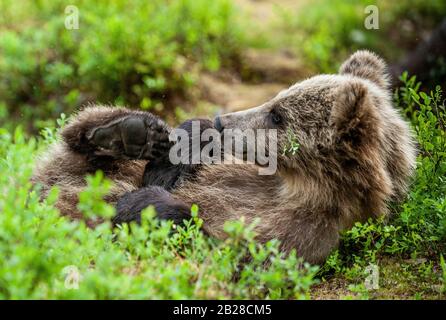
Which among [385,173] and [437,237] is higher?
[385,173]

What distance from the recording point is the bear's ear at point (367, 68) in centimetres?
605

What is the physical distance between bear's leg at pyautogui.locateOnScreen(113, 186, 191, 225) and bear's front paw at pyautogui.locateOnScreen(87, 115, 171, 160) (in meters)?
0.47

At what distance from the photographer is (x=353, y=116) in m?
4.98

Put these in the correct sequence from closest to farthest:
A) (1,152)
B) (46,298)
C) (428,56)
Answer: (46,298) → (1,152) → (428,56)

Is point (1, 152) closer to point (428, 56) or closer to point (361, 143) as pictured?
point (361, 143)

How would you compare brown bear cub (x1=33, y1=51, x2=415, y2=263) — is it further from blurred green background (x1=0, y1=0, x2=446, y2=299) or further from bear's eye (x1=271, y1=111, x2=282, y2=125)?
blurred green background (x1=0, y1=0, x2=446, y2=299)

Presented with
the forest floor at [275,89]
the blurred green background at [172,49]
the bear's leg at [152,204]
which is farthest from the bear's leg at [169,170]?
the blurred green background at [172,49]

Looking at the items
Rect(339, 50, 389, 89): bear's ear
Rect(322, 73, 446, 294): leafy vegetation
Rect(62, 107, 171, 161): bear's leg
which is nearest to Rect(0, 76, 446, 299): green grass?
Rect(322, 73, 446, 294): leafy vegetation

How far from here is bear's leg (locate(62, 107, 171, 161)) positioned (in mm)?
5648

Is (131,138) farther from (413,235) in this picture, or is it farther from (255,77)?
(255,77)

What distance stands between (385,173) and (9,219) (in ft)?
9.46

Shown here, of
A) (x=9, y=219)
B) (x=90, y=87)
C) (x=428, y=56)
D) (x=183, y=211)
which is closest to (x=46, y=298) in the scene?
(x=9, y=219)
